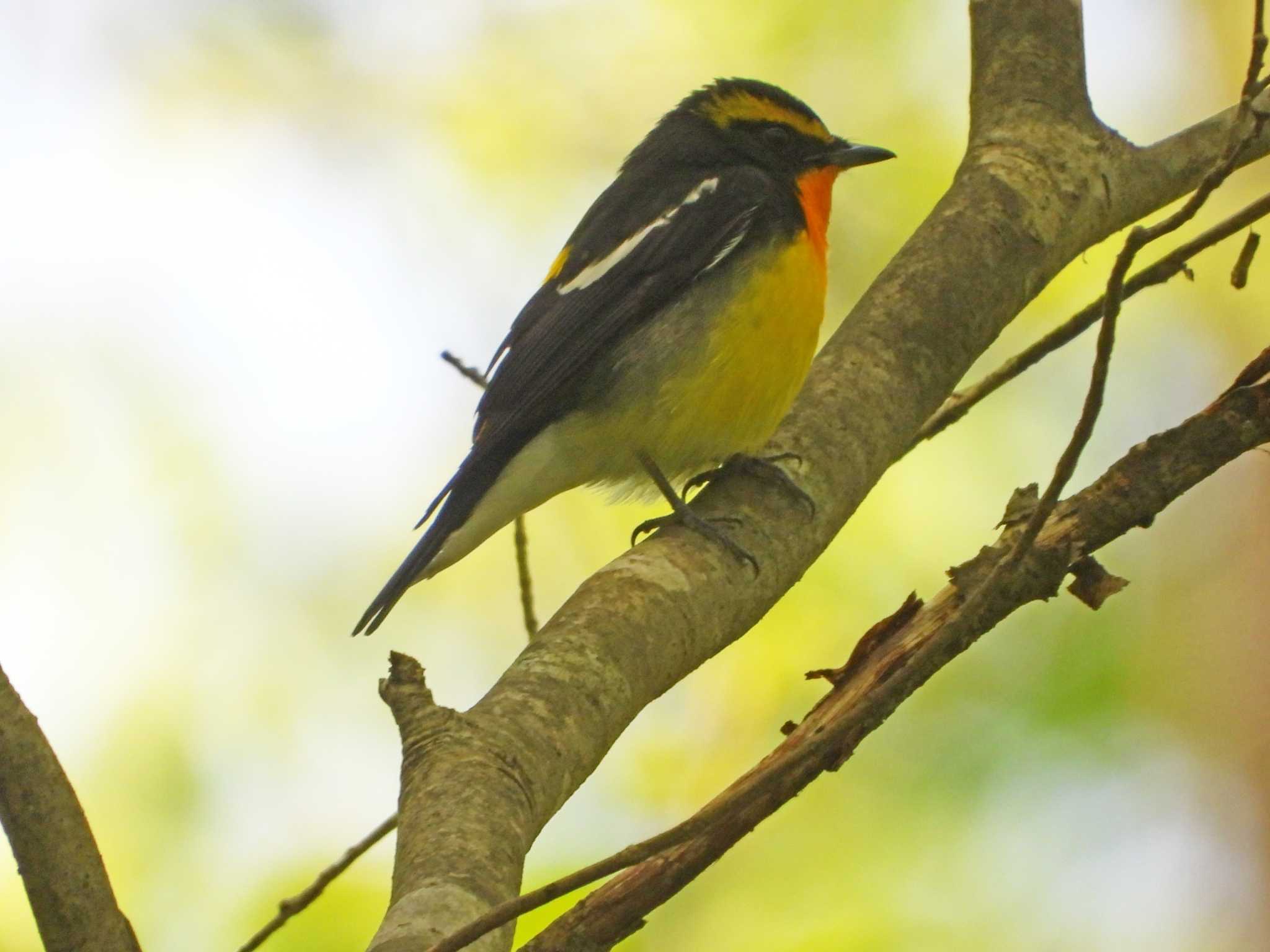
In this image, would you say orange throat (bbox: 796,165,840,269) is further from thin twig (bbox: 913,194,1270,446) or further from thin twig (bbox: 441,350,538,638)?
thin twig (bbox: 441,350,538,638)

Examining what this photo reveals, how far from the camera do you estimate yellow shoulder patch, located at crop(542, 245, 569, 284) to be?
→ 15.1 feet

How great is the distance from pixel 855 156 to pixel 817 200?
8.1 inches

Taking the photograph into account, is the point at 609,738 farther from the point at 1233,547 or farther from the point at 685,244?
the point at 1233,547

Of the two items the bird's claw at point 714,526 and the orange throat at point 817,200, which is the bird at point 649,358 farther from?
the bird's claw at point 714,526

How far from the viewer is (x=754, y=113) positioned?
4922mm

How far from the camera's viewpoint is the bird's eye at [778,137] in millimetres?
4832

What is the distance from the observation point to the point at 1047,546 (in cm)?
257

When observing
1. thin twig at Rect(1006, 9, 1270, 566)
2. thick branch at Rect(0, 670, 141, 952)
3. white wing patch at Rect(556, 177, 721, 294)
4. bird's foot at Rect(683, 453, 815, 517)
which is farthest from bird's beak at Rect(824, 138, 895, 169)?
thick branch at Rect(0, 670, 141, 952)

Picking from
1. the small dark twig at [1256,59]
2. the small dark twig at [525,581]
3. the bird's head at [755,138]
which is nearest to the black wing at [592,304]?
the bird's head at [755,138]

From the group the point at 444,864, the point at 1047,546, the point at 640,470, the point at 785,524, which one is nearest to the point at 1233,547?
the point at 640,470

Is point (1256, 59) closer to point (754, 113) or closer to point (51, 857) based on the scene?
point (754, 113)

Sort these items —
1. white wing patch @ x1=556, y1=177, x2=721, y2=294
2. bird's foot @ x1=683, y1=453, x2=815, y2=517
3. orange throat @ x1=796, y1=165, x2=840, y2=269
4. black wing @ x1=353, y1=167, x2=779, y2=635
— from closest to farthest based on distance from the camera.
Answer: bird's foot @ x1=683, y1=453, x2=815, y2=517
black wing @ x1=353, y1=167, x2=779, y2=635
white wing patch @ x1=556, y1=177, x2=721, y2=294
orange throat @ x1=796, y1=165, x2=840, y2=269

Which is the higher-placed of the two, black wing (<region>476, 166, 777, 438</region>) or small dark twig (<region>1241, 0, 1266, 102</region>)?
black wing (<region>476, 166, 777, 438</region>)

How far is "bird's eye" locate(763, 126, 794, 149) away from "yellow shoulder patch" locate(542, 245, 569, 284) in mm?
787
